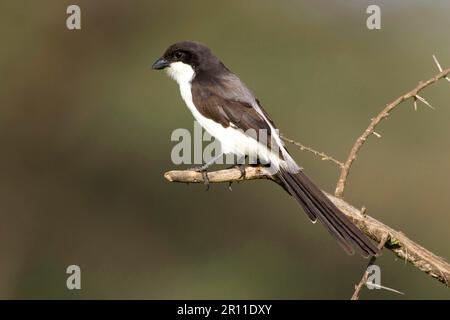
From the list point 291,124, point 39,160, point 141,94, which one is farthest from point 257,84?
point 39,160

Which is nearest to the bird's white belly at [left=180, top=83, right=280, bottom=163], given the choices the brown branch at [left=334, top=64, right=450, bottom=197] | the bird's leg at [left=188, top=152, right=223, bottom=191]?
the bird's leg at [left=188, top=152, right=223, bottom=191]

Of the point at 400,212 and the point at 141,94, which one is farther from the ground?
the point at 141,94

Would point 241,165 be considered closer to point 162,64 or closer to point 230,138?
point 230,138

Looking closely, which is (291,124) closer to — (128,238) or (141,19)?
(128,238)

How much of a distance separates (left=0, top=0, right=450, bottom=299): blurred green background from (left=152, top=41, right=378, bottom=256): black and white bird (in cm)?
345

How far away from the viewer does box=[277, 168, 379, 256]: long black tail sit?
3725mm

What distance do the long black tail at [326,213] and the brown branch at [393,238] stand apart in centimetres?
5

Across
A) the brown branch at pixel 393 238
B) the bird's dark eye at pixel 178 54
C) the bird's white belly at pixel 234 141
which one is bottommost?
the brown branch at pixel 393 238

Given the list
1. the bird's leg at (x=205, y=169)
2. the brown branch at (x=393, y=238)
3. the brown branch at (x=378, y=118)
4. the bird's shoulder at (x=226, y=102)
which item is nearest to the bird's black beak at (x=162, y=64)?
the bird's shoulder at (x=226, y=102)

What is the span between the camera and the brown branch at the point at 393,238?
3560mm

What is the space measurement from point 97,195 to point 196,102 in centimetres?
476

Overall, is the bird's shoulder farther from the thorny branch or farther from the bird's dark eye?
the thorny branch

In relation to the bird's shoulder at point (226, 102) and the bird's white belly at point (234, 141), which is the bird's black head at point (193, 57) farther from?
the bird's white belly at point (234, 141)

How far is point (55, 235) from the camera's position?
9.14 metres
